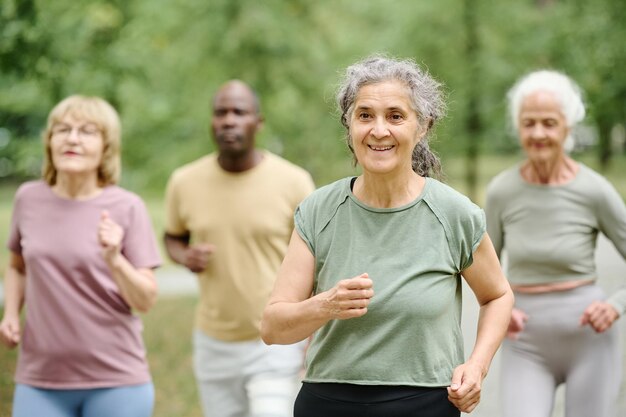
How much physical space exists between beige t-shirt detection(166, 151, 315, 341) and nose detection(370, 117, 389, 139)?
2.40 m

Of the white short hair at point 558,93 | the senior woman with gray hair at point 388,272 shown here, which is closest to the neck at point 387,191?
the senior woman with gray hair at point 388,272

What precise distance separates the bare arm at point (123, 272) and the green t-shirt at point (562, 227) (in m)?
1.78

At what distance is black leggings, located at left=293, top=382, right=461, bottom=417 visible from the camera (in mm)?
3004

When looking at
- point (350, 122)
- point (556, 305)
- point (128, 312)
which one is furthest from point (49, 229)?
point (556, 305)

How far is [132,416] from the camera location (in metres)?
4.16

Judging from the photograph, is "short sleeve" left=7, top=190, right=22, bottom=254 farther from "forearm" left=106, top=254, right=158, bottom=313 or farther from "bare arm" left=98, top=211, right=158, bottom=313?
"forearm" left=106, top=254, right=158, bottom=313

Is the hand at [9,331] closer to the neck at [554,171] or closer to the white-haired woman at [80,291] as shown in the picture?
the white-haired woman at [80,291]

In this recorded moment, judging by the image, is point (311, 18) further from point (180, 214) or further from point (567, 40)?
point (180, 214)

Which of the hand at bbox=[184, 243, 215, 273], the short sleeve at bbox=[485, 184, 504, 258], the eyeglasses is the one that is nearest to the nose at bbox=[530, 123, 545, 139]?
the short sleeve at bbox=[485, 184, 504, 258]

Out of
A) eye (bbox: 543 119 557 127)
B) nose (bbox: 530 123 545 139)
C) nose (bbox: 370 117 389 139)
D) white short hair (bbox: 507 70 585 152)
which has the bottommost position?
nose (bbox: 370 117 389 139)

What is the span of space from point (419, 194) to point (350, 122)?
12.8 inches

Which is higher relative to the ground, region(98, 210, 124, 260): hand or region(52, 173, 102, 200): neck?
region(52, 173, 102, 200): neck

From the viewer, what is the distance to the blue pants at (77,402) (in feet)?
13.5

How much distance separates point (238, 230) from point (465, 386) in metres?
2.57
